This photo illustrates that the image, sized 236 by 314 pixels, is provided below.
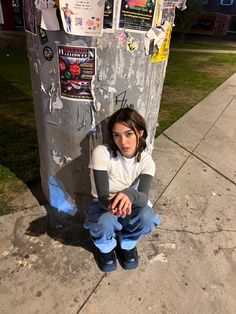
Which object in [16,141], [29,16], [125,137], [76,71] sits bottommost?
[16,141]

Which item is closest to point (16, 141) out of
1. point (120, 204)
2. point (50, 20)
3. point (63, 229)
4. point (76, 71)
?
point (63, 229)

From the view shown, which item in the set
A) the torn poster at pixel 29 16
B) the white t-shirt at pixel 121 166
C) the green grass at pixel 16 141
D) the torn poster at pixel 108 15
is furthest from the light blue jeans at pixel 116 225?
the torn poster at pixel 29 16

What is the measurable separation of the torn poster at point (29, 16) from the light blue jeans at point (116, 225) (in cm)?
123

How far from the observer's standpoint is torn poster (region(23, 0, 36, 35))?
6.19 feet

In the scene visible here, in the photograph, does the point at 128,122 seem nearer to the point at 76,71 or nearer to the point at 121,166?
the point at 121,166

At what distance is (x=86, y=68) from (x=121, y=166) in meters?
0.67

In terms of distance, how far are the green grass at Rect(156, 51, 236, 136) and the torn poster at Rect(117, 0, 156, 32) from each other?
104 inches

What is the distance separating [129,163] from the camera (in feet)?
6.59

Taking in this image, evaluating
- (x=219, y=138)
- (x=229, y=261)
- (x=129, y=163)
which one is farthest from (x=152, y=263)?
(x=219, y=138)

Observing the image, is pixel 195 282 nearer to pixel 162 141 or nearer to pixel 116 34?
pixel 116 34

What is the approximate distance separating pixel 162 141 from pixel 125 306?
255 centimetres

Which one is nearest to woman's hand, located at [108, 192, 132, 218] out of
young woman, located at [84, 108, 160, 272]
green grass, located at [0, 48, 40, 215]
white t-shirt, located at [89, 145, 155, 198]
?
young woman, located at [84, 108, 160, 272]

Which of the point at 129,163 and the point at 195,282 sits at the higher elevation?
the point at 129,163

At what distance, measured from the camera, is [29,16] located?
76.7 inches
